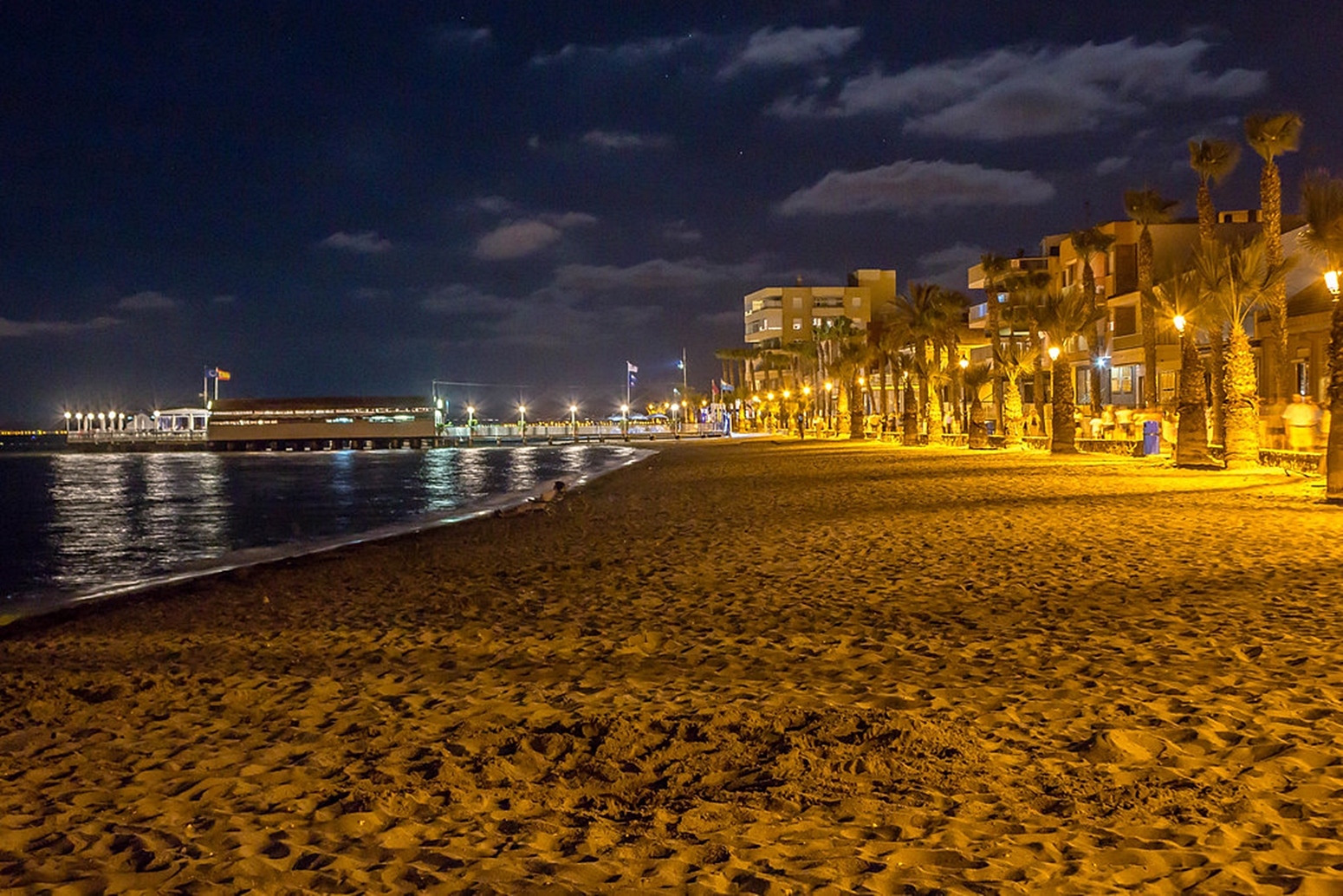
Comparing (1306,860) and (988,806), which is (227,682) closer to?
(988,806)

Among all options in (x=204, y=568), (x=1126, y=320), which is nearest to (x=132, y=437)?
(x=1126, y=320)

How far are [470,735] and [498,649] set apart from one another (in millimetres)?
2305

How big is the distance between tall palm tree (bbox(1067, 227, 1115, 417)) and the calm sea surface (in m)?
24.6

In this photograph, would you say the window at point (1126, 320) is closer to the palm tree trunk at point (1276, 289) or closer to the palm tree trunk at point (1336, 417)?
the palm tree trunk at point (1276, 289)

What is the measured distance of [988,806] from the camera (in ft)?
13.5

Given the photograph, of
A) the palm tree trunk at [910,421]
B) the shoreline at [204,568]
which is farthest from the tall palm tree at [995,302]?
the shoreline at [204,568]

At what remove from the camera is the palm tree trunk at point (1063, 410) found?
111 ft

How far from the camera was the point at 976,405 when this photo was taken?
43.8 metres

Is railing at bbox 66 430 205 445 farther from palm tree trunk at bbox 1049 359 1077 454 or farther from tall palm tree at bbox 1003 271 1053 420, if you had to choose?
palm tree trunk at bbox 1049 359 1077 454

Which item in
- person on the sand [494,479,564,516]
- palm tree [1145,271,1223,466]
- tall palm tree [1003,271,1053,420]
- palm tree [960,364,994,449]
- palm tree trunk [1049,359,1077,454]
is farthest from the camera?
palm tree [960,364,994,449]

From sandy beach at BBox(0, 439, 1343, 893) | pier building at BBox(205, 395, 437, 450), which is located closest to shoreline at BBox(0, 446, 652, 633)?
sandy beach at BBox(0, 439, 1343, 893)

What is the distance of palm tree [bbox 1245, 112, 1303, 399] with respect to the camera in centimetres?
2958

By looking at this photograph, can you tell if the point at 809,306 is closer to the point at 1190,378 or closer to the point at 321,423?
the point at 321,423

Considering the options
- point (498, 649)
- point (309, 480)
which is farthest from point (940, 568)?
point (309, 480)
